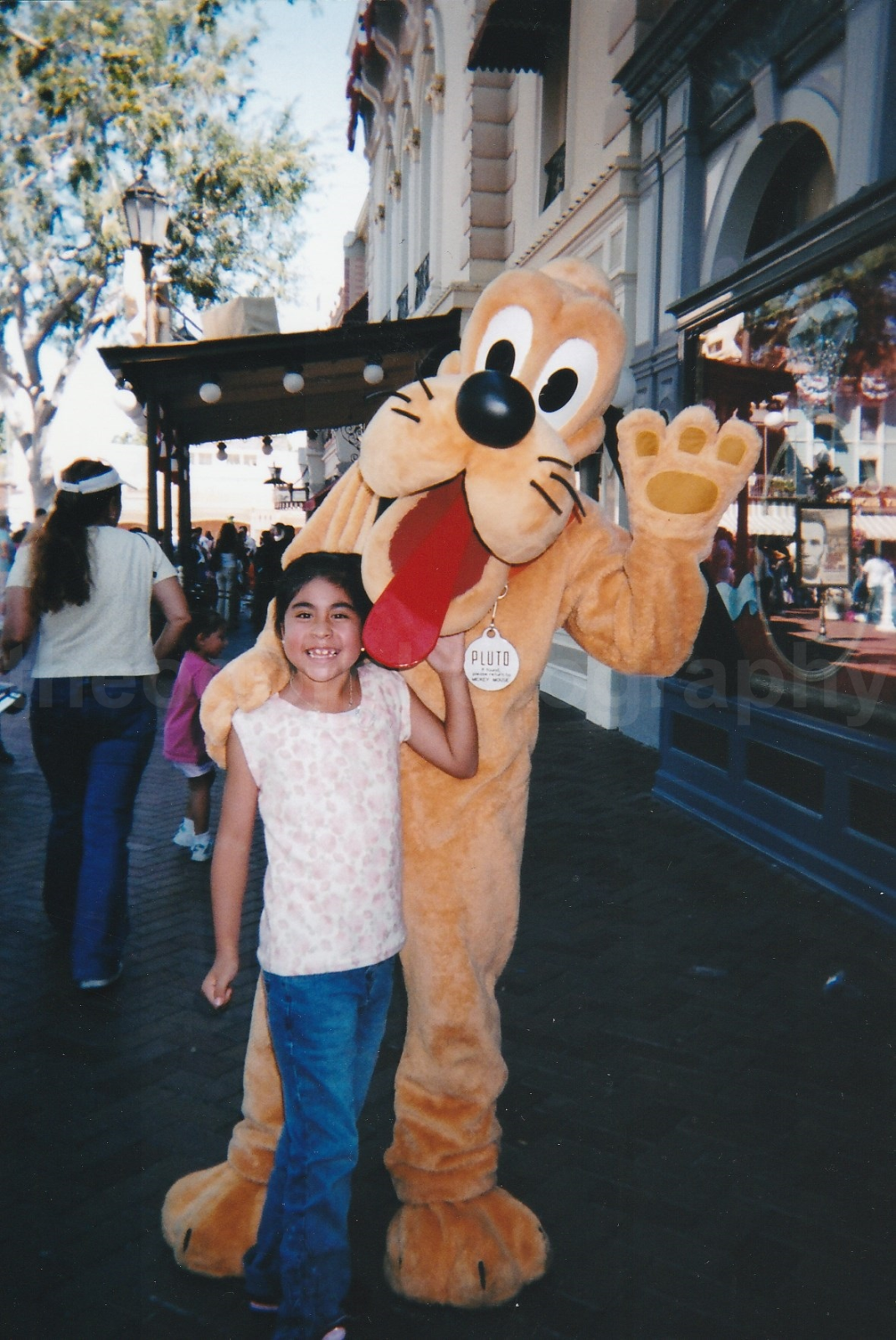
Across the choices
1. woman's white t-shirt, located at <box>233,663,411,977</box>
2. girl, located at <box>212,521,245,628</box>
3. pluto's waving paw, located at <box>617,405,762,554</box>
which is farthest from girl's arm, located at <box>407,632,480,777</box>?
girl, located at <box>212,521,245,628</box>

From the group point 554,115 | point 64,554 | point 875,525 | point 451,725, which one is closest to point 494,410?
point 451,725

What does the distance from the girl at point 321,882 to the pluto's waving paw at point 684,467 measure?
48 cm

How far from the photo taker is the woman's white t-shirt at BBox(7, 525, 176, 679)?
385 centimetres

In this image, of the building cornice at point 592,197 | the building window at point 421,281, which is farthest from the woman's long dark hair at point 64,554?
the building window at point 421,281

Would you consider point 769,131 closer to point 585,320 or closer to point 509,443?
point 585,320

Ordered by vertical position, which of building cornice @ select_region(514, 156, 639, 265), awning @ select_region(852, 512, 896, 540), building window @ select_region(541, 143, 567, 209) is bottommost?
awning @ select_region(852, 512, 896, 540)

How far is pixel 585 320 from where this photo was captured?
2.17 meters

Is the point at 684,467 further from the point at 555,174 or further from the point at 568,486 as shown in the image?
the point at 555,174

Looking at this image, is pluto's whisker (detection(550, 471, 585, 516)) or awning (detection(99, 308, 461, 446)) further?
awning (detection(99, 308, 461, 446))

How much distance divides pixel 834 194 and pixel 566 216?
4196 millimetres

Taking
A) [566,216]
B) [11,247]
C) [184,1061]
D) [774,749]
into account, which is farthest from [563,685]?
[11,247]

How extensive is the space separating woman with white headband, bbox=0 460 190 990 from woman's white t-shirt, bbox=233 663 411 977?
1.94 meters

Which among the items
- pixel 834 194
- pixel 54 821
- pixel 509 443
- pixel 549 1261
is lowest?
pixel 549 1261

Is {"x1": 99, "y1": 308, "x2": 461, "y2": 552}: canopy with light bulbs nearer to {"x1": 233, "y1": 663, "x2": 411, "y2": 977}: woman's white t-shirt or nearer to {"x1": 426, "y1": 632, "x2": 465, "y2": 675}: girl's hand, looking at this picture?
{"x1": 426, "y1": 632, "x2": 465, "y2": 675}: girl's hand
